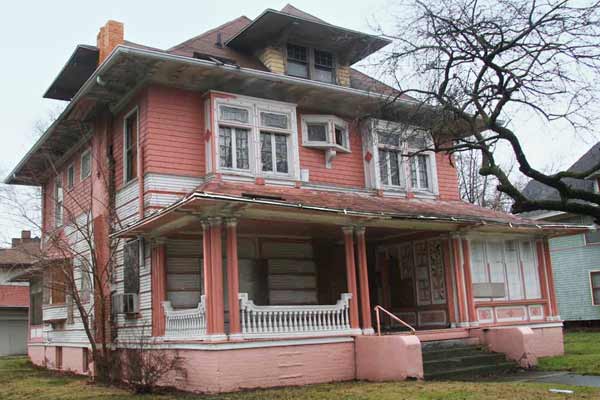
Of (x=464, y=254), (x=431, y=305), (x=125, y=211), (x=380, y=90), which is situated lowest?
(x=431, y=305)

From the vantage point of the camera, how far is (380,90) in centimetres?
1722

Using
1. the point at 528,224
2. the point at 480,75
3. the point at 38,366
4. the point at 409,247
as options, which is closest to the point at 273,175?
the point at 409,247

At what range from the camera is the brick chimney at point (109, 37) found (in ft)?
56.0

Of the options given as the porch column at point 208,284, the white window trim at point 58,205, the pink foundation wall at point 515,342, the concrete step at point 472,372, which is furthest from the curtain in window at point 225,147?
the white window trim at point 58,205

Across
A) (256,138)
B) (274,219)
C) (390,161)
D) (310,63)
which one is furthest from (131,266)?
(390,161)

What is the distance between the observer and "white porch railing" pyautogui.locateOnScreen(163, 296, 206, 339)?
12.5 metres

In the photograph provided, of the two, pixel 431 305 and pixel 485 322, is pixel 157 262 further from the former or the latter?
pixel 485 322

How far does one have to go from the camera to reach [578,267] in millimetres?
29953

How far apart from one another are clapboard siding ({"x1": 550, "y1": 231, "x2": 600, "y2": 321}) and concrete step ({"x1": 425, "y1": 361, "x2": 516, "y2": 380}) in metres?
16.8

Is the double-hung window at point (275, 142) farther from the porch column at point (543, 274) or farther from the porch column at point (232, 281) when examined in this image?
the porch column at point (543, 274)

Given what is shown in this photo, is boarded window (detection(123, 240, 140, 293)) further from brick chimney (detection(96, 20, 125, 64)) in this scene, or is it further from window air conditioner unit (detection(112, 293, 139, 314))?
brick chimney (detection(96, 20, 125, 64))

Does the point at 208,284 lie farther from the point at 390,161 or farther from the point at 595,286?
the point at 595,286

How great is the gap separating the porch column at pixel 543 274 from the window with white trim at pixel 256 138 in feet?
25.6

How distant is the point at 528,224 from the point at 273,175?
707 cm
